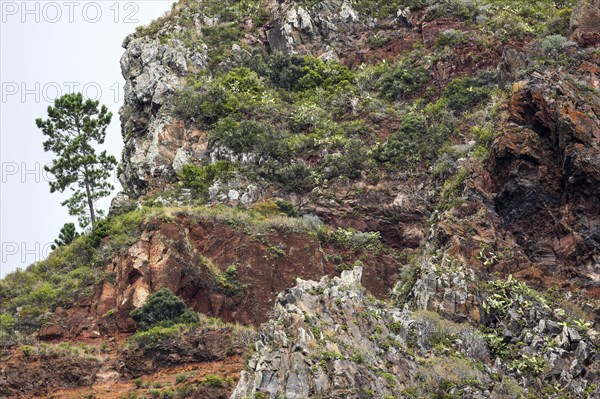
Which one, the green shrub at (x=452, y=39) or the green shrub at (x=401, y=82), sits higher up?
the green shrub at (x=452, y=39)

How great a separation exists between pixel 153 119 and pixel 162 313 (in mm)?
18915

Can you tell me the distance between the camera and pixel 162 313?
45312mm

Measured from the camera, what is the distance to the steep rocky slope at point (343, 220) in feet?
126

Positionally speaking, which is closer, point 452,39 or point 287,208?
point 287,208

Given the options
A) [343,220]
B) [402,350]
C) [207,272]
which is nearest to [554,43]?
[343,220]

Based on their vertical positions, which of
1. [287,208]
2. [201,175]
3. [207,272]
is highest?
[201,175]

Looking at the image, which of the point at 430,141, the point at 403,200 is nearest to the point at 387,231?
the point at 403,200

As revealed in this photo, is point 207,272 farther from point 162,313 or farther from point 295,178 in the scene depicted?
point 295,178

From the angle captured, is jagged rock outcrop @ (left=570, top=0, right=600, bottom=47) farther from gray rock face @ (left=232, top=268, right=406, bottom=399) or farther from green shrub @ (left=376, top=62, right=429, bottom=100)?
gray rock face @ (left=232, top=268, right=406, bottom=399)

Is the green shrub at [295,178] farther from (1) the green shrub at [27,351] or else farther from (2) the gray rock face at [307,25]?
(1) the green shrub at [27,351]

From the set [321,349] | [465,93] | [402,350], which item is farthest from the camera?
[465,93]

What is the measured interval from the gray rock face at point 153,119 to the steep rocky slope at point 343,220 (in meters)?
0.17

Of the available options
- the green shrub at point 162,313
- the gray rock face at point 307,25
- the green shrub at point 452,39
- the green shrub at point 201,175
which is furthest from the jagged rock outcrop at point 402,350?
the gray rock face at point 307,25

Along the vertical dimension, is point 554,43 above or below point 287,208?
above
